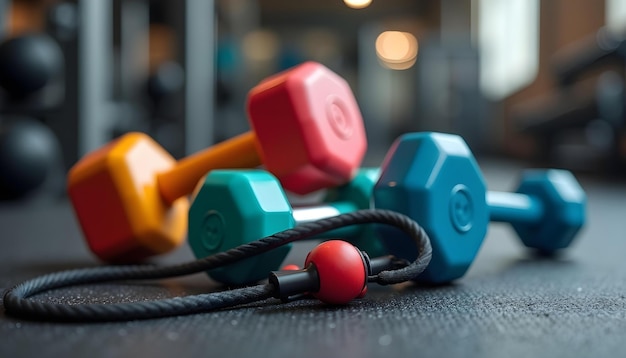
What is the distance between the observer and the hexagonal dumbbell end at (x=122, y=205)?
0.85 m

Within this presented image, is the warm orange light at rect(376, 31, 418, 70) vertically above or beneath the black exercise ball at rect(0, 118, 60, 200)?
above

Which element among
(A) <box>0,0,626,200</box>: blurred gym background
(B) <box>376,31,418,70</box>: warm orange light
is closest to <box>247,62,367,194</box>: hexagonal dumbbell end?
(A) <box>0,0,626,200</box>: blurred gym background

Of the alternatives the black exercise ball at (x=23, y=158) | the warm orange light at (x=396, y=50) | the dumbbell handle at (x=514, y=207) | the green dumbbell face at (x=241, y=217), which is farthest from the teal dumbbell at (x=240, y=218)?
the warm orange light at (x=396, y=50)

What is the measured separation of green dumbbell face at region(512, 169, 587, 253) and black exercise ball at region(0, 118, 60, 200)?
1.33 meters

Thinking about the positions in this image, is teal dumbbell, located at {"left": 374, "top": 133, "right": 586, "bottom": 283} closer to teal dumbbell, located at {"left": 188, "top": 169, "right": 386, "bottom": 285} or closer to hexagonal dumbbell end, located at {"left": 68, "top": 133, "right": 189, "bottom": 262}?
teal dumbbell, located at {"left": 188, "top": 169, "right": 386, "bottom": 285}

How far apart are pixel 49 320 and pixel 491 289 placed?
0.45 meters

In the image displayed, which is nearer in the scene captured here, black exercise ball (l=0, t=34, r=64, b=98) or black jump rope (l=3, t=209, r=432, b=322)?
black jump rope (l=3, t=209, r=432, b=322)

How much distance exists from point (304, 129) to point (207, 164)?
0.16 m

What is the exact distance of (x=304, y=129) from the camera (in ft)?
2.53

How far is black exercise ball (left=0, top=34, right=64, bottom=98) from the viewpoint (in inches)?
70.9

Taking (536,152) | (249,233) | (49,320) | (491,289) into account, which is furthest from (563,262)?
(536,152)

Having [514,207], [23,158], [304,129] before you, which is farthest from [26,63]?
[514,207]

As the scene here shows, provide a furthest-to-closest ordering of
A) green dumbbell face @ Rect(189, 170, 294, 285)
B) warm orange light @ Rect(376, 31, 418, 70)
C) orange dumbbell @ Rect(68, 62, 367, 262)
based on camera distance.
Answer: warm orange light @ Rect(376, 31, 418, 70) < orange dumbbell @ Rect(68, 62, 367, 262) < green dumbbell face @ Rect(189, 170, 294, 285)

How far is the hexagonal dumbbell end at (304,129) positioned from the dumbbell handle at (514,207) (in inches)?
7.5
